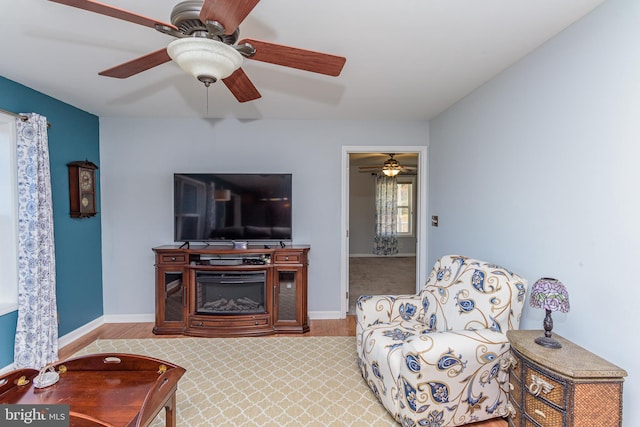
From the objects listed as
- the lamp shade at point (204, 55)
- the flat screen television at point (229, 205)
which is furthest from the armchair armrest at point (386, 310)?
the lamp shade at point (204, 55)

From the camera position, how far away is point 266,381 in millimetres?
2562

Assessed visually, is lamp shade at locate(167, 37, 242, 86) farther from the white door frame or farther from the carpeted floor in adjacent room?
the carpeted floor in adjacent room

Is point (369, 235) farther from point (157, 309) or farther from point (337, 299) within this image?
point (157, 309)

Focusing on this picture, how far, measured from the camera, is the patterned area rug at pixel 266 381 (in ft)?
7.00

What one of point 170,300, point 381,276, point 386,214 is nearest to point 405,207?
point 386,214

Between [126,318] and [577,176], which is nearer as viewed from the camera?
[577,176]

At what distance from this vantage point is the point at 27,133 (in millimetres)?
2711

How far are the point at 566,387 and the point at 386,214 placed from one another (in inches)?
265

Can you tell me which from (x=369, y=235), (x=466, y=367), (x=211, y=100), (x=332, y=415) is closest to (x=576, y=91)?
(x=466, y=367)

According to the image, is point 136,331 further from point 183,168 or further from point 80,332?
point 183,168

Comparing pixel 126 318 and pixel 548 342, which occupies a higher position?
pixel 548 342

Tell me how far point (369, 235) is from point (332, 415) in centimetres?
635

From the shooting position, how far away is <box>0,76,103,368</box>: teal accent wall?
279 cm

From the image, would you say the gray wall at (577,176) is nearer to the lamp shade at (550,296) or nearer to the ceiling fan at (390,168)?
the lamp shade at (550,296)
